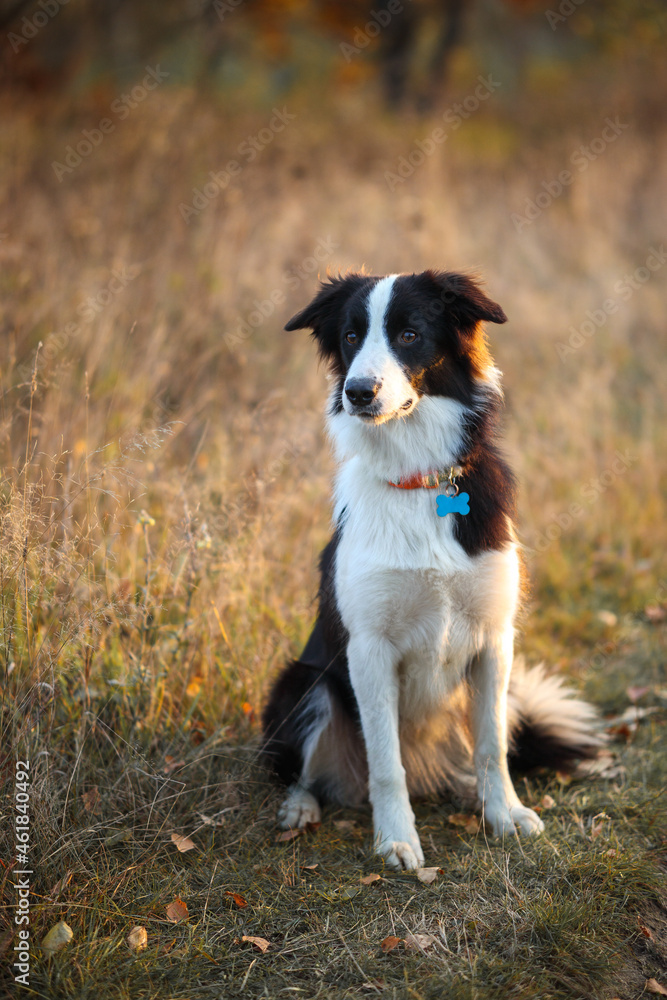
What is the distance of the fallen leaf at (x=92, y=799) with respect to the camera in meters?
2.47

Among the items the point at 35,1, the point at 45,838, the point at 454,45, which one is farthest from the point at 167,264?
the point at 454,45

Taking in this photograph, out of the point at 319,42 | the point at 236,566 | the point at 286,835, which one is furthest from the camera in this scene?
the point at 319,42

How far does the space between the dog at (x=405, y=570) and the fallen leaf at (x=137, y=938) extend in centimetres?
74

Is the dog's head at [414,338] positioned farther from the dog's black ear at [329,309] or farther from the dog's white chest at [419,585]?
the dog's white chest at [419,585]

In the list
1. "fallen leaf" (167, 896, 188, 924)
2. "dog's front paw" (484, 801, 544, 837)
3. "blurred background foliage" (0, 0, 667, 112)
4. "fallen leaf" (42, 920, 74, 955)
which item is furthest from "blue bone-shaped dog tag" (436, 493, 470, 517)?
"blurred background foliage" (0, 0, 667, 112)

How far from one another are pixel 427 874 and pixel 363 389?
1.57 metres

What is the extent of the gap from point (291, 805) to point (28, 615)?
1.20 metres

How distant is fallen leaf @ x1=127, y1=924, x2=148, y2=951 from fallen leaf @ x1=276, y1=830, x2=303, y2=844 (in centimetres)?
63

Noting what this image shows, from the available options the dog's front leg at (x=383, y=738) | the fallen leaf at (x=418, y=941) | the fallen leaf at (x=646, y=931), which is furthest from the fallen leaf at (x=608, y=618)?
the fallen leaf at (x=418, y=941)

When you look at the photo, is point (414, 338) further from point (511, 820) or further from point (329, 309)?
point (511, 820)

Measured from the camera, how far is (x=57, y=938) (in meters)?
2.06

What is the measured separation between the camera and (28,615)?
2.43 m

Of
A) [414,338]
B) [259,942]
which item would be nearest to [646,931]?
[259,942]

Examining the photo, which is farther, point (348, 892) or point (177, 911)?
point (348, 892)
